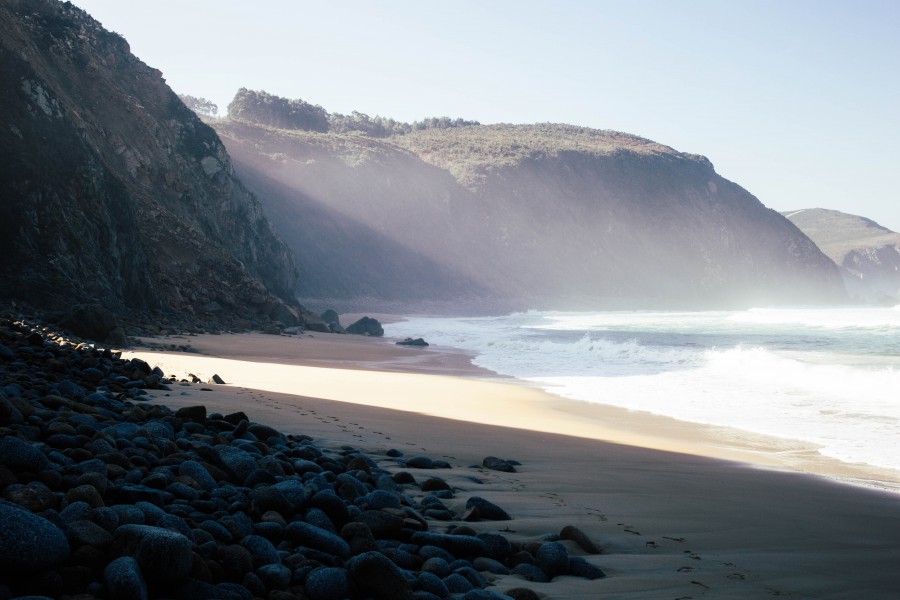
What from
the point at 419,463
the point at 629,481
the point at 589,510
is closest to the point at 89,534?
the point at 589,510

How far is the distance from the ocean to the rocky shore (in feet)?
16.8

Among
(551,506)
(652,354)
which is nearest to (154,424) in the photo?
(551,506)

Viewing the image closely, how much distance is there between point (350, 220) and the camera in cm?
6288

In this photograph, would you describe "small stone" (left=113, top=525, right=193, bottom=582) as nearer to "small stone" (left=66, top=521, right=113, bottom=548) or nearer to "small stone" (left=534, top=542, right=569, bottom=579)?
"small stone" (left=66, top=521, right=113, bottom=548)

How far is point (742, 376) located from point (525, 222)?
197 feet

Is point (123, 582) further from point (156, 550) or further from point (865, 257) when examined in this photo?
point (865, 257)

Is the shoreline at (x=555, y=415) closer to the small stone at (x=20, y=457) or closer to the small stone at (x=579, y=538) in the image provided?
the small stone at (x=579, y=538)

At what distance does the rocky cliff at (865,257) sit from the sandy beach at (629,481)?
11803cm

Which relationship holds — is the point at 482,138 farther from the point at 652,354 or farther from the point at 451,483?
the point at 451,483

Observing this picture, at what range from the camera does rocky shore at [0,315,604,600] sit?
213cm

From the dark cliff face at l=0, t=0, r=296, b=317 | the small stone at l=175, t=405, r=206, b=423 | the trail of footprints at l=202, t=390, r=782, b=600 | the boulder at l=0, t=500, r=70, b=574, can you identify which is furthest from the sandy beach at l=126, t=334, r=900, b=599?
the dark cliff face at l=0, t=0, r=296, b=317

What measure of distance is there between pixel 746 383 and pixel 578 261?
5968 centimetres

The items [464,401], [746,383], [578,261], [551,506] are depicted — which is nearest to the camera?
[551,506]

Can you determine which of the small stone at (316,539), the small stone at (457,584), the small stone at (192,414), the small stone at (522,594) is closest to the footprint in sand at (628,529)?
the small stone at (522,594)
